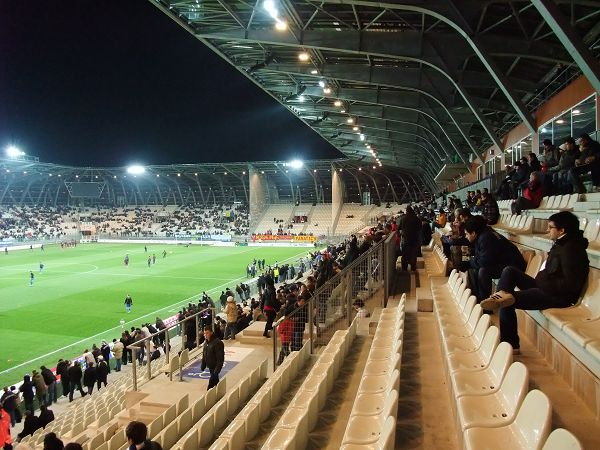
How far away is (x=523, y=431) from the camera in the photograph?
2312 millimetres

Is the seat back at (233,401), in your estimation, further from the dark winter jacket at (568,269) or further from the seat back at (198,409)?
the dark winter jacket at (568,269)

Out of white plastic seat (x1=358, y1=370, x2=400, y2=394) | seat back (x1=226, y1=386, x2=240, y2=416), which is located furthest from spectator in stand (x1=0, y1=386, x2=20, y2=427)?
white plastic seat (x1=358, y1=370, x2=400, y2=394)

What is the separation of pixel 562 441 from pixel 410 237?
8766 millimetres

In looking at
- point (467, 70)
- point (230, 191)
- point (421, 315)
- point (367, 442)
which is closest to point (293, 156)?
point (230, 191)

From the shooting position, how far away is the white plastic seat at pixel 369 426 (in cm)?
305

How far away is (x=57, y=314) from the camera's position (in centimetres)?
2377

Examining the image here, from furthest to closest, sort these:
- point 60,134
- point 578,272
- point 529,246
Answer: point 60,134, point 529,246, point 578,272

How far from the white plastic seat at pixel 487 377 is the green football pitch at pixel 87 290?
15.8 m

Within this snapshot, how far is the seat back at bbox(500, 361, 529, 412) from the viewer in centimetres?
252

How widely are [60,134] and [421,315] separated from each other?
8112cm

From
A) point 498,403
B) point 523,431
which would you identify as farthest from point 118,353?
point 523,431

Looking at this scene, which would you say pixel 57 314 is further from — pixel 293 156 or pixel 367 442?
pixel 293 156

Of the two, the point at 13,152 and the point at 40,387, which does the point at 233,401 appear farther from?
the point at 13,152

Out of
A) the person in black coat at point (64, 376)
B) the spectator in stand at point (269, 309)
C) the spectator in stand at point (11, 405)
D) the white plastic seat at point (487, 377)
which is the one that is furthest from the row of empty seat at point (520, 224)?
the person in black coat at point (64, 376)
